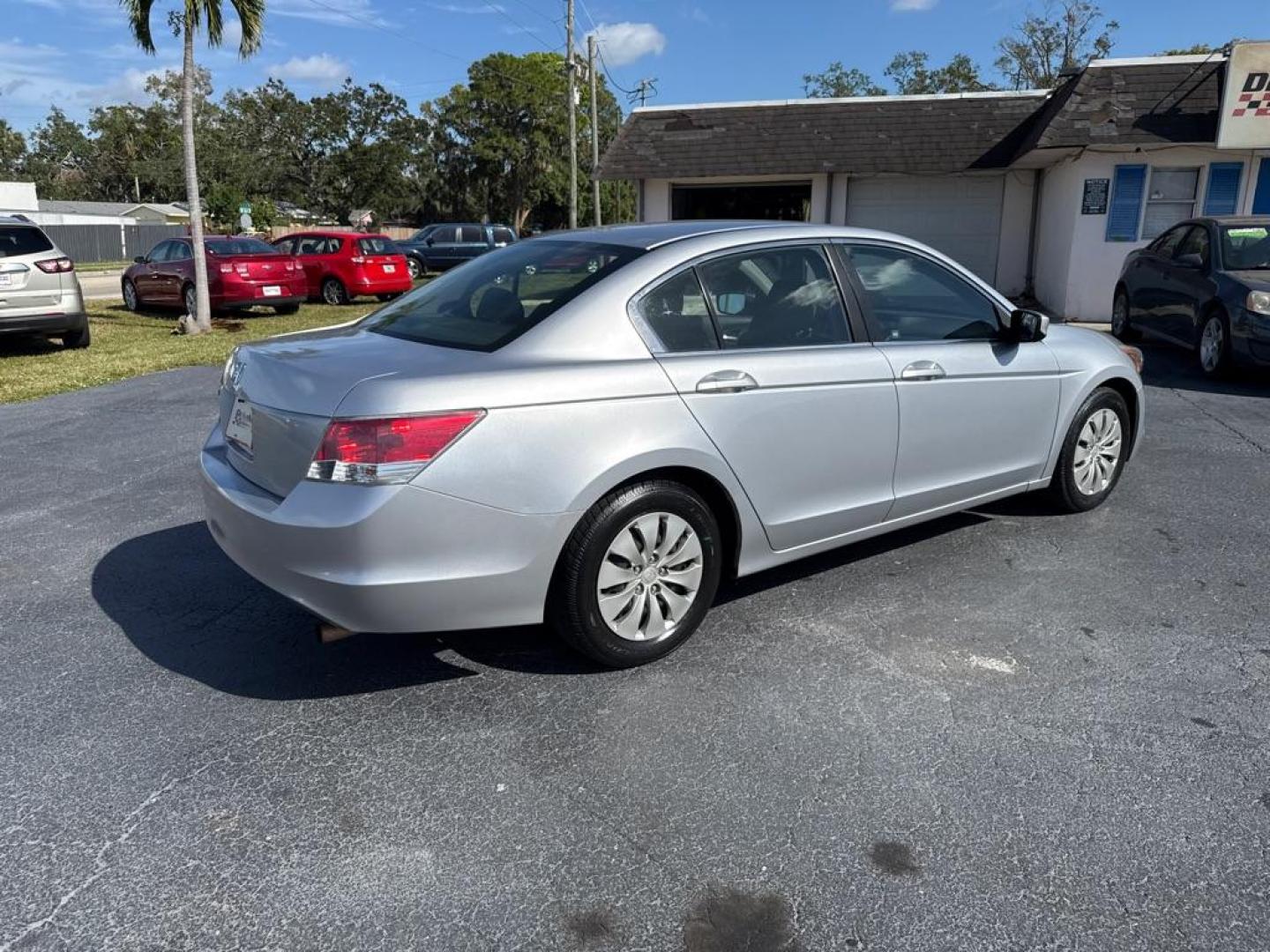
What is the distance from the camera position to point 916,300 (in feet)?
14.9

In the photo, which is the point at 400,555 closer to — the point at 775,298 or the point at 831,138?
the point at 775,298

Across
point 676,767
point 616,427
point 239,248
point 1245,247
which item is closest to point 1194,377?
point 1245,247

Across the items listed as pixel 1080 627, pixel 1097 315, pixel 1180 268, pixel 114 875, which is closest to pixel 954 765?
pixel 1080 627

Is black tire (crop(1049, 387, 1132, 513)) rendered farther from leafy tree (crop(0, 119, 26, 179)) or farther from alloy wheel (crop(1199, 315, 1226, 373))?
leafy tree (crop(0, 119, 26, 179))

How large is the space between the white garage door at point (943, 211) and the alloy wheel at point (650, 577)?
17.4m

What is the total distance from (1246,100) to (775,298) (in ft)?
44.5

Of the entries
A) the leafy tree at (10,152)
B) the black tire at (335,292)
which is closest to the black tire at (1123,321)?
the black tire at (335,292)

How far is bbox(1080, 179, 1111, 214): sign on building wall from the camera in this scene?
1517 cm

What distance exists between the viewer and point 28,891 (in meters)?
2.46

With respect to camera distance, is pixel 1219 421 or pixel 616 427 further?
pixel 1219 421

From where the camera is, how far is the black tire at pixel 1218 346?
948 cm

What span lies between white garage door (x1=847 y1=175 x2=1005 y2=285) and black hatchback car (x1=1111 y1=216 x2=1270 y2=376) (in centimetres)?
828

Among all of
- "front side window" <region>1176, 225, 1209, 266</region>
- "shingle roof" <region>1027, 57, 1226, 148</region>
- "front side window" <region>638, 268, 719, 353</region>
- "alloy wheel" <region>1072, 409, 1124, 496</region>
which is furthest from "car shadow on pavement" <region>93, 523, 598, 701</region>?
"shingle roof" <region>1027, 57, 1226, 148</region>

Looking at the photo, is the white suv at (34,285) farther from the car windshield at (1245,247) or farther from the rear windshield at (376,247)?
the car windshield at (1245,247)
